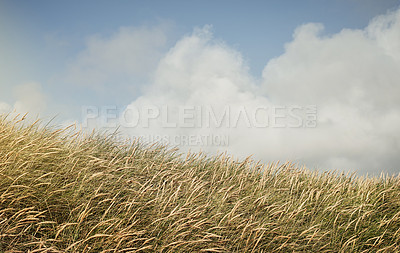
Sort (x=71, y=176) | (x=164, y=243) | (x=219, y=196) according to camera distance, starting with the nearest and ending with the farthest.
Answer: (x=164, y=243) < (x=71, y=176) < (x=219, y=196)

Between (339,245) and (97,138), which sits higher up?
(97,138)

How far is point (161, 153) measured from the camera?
6.91 m

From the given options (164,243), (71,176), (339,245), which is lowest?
(339,245)

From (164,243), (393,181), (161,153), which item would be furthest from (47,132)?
(393,181)

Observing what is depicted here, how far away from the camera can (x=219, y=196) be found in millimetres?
5145

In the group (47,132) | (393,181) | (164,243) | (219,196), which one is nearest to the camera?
(164,243)

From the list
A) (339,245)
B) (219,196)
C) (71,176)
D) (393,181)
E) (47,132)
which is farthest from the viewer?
(393,181)

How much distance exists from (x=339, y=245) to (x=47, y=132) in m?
5.13

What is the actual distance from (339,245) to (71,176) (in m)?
3.70

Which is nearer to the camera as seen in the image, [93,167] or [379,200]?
[93,167]

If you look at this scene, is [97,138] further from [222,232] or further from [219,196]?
[222,232]

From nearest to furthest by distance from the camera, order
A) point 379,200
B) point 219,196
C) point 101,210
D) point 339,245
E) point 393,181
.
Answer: point 101,210 → point 339,245 → point 219,196 → point 379,200 → point 393,181

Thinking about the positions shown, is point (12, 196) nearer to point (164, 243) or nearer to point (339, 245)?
point (164, 243)

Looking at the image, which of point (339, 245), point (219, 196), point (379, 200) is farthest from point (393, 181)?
point (219, 196)
